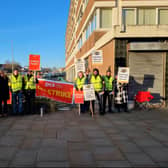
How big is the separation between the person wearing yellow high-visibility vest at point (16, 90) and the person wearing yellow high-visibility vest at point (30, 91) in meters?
0.26

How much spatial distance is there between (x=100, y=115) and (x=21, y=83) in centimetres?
351

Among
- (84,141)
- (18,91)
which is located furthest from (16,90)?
(84,141)

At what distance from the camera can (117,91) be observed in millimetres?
10023

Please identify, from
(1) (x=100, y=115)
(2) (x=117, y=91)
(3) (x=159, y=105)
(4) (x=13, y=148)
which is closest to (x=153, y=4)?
(3) (x=159, y=105)

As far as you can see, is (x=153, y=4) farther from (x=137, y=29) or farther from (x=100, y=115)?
(x=100, y=115)

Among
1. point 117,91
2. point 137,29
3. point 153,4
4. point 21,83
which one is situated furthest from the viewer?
point 153,4

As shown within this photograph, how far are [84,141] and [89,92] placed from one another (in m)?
3.65

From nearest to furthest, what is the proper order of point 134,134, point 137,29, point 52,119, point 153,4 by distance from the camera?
1. point 134,134
2. point 52,119
3. point 137,29
4. point 153,4

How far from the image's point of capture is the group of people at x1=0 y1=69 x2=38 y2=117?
9070 mm

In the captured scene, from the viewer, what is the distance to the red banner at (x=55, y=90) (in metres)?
10.1

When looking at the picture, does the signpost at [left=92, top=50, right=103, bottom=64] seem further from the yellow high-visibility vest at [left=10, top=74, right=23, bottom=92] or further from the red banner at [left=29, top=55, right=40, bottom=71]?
the yellow high-visibility vest at [left=10, top=74, right=23, bottom=92]

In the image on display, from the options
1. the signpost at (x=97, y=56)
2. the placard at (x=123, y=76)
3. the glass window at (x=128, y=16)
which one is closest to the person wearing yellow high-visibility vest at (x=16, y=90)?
the signpost at (x=97, y=56)

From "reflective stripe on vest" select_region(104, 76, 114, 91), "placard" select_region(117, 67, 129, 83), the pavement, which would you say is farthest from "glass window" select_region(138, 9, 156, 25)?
the pavement

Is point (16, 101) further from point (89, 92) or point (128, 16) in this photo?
point (128, 16)
